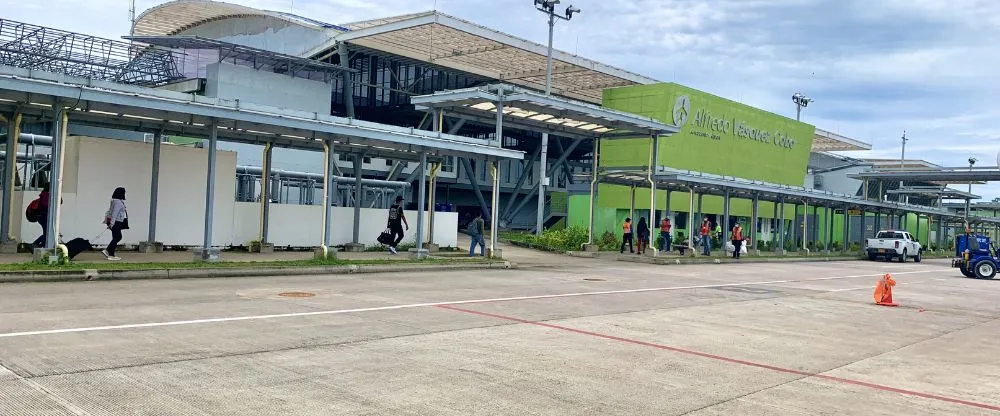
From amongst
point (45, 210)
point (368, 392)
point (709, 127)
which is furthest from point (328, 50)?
point (368, 392)

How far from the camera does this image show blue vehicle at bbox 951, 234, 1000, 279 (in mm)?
28234

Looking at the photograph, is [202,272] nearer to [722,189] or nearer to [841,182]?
[722,189]

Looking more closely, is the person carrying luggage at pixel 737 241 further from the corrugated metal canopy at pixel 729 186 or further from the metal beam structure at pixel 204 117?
the metal beam structure at pixel 204 117

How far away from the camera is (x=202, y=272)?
623 inches

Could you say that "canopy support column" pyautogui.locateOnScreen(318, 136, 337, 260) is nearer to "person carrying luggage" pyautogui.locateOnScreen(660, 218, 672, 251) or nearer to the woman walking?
the woman walking

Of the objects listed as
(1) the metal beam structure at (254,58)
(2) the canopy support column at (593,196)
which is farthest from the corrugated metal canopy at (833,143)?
(1) the metal beam structure at (254,58)

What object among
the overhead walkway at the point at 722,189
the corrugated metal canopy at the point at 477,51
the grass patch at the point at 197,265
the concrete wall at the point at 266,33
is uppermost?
the concrete wall at the point at 266,33

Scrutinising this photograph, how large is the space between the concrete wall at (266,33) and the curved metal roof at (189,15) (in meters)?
0.40

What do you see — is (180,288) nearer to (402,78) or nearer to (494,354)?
(494,354)

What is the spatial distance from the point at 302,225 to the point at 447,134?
230 inches

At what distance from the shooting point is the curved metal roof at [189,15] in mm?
50178

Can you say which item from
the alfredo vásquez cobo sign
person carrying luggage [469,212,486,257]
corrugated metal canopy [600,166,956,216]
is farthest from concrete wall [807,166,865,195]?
person carrying luggage [469,212,486,257]

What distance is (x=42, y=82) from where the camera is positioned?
46.4ft

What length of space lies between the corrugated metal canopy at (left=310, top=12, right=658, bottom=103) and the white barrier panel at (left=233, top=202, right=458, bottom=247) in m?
14.0
